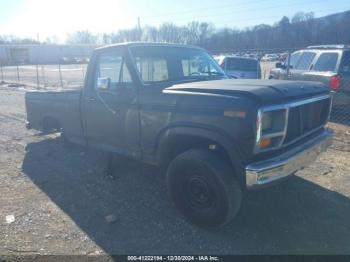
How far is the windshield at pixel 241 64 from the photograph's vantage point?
12.3 m

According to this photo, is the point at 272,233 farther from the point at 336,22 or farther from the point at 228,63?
the point at 336,22

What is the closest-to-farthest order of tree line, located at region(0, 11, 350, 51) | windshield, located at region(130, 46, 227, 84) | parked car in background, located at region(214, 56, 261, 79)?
1. windshield, located at region(130, 46, 227, 84)
2. parked car in background, located at region(214, 56, 261, 79)
3. tree line, located at region(0, 11, 350, 51)

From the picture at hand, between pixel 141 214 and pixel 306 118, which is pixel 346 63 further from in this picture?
pixel 141 214

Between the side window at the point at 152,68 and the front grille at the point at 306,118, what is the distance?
1.77 m

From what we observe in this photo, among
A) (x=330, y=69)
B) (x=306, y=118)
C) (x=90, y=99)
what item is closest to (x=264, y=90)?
(x=306, y=118)

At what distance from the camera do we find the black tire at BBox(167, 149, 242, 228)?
10.8ft

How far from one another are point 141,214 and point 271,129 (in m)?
1.88

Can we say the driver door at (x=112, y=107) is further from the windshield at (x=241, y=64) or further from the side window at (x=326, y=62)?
the windshield at (x=241, y=64)

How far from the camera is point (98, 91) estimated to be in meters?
4.71

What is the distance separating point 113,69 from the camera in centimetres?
454

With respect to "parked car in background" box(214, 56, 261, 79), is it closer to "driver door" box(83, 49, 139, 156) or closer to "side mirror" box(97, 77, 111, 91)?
"driver door" box(83, 49, 139, 156)

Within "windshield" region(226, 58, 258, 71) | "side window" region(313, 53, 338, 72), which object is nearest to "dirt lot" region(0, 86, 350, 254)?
"side window" region(313, 53, 338, 72)

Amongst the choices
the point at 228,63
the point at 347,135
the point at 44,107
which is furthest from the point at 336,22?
the point at 44,107

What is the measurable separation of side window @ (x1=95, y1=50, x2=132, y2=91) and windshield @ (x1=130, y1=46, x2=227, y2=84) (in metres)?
0.20
